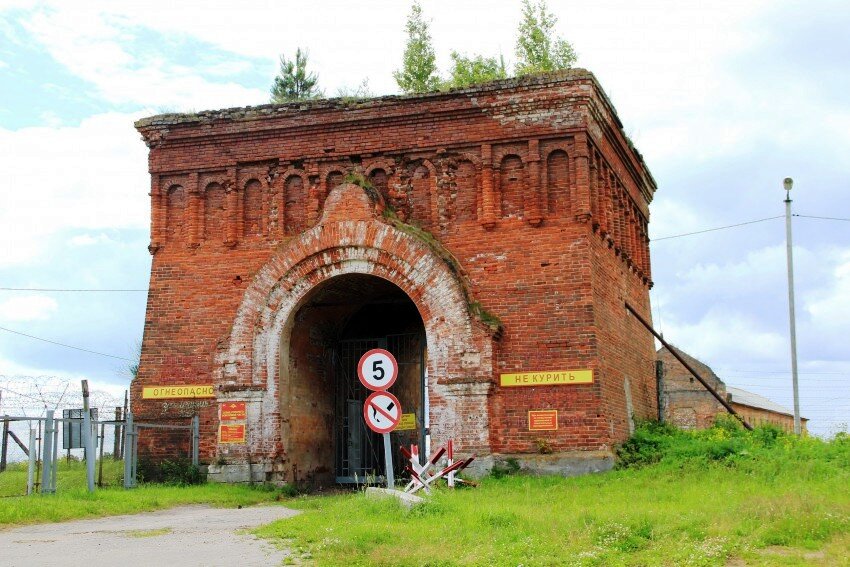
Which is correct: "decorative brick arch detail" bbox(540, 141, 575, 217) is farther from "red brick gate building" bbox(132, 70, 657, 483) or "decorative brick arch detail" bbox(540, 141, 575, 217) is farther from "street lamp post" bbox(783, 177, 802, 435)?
"street lamp post" bbox(783, 177, 802, 435)

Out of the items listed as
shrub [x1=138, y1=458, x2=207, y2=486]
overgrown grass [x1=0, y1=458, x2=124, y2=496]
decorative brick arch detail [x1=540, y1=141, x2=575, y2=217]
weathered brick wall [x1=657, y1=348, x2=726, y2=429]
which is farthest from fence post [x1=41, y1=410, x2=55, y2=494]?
weathered brick wall [x1=657, y1=348, x2=726, y2=429]

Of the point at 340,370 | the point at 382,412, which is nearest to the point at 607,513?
the point at 382,412

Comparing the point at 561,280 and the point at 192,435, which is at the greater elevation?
the point at 561,280

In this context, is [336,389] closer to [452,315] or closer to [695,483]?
[452,315]

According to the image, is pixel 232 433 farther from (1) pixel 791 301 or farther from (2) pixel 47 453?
(1) pixel 791 301

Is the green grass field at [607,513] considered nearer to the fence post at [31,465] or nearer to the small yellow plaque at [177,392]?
the fence post at [31,465]

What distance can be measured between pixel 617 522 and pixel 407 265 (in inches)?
312

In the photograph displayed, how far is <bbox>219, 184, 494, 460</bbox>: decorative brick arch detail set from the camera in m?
15.9

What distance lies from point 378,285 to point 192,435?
14.9ft

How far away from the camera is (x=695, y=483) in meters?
13.2

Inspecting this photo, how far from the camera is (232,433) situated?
55.2 feet

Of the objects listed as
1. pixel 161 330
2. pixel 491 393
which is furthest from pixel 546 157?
pixel 161 330

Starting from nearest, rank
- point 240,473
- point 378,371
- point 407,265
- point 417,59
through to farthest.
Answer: point 378,371
point 407,265
point 240,473
point 417,59

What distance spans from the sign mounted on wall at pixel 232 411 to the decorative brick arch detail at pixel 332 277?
0.90 ft
